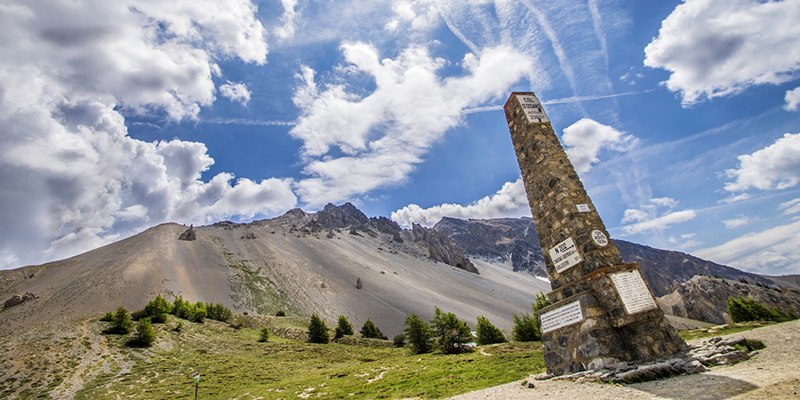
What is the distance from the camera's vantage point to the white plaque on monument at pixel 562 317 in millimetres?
8745

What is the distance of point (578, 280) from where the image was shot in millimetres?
9164

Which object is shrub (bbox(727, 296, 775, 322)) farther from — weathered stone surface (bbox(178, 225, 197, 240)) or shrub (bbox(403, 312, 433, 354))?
weathered stone surface (bbox(178, 225, 197, 240))

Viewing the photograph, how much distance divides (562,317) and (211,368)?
36135mm

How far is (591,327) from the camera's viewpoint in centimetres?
817

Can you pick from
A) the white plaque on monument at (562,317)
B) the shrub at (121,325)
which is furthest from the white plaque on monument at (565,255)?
the shrub at (121,325)

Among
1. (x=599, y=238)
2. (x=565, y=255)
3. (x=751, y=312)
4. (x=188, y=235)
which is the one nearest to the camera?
(x=599, y=238)

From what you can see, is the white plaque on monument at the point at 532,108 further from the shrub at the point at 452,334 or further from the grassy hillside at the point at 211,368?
the shrub at the point at 452,334

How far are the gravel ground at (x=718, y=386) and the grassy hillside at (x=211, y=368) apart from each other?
14.6 ft

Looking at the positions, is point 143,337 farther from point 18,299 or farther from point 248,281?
point 248,281

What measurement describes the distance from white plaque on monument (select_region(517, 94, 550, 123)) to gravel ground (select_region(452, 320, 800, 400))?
9.00 m

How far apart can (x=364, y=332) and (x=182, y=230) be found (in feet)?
385

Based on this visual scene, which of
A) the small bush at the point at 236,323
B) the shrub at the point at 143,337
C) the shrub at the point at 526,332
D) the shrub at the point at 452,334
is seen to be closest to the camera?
the shrub at the point at 452,334

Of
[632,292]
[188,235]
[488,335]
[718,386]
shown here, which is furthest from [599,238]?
[188,235]

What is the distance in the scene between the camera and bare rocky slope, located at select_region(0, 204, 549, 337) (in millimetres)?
75812
